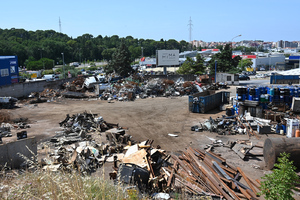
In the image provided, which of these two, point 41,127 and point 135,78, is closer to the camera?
point 41,127

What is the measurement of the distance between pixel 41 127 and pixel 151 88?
17601 mm

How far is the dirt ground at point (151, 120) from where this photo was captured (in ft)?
49.2

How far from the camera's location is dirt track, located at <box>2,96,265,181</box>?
1563 centimetres

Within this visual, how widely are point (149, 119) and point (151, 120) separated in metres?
0.42

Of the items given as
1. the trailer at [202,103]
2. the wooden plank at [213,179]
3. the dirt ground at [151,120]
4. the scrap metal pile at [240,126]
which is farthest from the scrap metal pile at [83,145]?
the trailer at [202,103]

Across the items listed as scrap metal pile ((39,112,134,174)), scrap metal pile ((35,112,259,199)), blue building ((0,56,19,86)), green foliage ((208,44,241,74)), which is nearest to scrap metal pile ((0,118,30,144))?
scrap metal pile ((39,112,134,174))

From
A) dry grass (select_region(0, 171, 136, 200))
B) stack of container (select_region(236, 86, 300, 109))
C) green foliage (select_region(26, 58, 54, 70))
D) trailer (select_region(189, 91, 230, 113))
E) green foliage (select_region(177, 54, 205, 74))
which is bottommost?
trailer (select_region(189, 91, 230, 113))

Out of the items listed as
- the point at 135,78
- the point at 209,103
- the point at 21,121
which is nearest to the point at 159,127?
the point at 209,103

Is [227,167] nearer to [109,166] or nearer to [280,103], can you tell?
[109,166]

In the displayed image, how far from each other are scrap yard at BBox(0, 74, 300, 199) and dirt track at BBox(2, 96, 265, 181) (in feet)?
0.22

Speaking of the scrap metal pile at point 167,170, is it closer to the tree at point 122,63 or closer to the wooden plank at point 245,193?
the wooden plank at point 245,193

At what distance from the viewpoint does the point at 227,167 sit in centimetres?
1141

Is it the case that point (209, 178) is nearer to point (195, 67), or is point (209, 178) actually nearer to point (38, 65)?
point (195, 67)

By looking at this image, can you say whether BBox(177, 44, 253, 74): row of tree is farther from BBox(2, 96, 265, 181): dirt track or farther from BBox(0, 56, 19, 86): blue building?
BBox(0, 56, 19, 86): blue building
